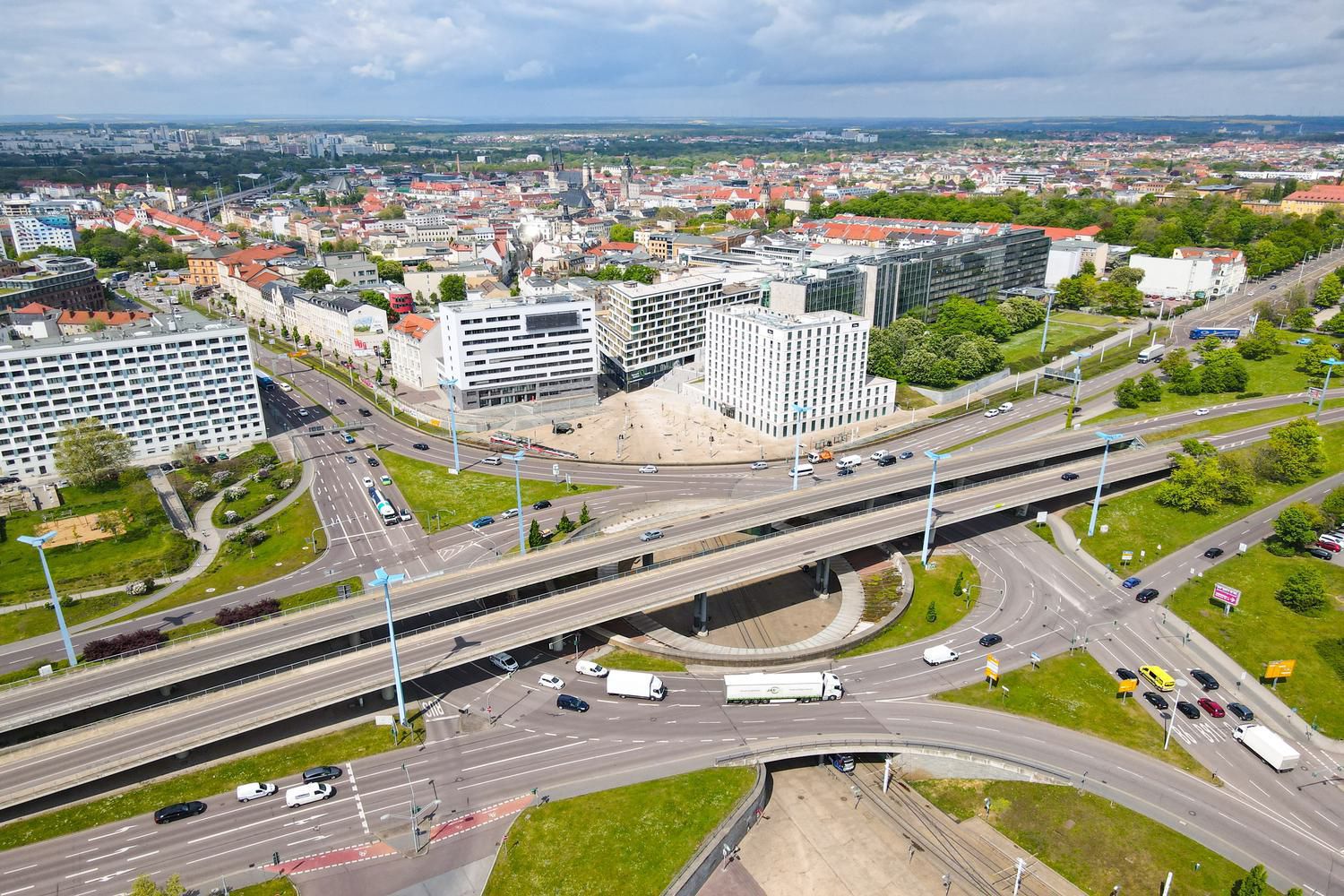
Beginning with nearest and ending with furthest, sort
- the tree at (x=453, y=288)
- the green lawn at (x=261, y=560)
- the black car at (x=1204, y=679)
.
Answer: the black car at (x=1204, y=679) → the green lawn at (x=261, y=560) → the tree at (x=453, y=288)

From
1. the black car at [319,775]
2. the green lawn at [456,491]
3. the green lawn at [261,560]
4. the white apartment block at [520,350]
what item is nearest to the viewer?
the black car at [319,775]

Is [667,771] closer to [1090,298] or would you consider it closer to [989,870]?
[989,870]

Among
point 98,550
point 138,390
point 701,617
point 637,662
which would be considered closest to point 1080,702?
point 701,617

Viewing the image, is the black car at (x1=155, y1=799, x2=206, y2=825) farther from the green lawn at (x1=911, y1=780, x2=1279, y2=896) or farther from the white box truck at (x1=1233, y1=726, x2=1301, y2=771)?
the white box truck at (x1=1233, y1=726, x2=1301, y2=771)

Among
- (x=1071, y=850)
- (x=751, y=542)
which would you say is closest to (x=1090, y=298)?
(x=751, y=542)

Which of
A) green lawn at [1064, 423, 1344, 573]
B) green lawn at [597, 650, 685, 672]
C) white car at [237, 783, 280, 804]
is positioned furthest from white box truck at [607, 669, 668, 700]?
green lawn at [1064, 423, 1344, 573]

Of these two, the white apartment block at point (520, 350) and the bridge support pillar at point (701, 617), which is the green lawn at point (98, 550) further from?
the bridge support pillar at point (701, 617)

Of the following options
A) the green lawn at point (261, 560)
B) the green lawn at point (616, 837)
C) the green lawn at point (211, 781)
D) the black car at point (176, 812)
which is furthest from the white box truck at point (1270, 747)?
the green lawn at point (261, 560)
